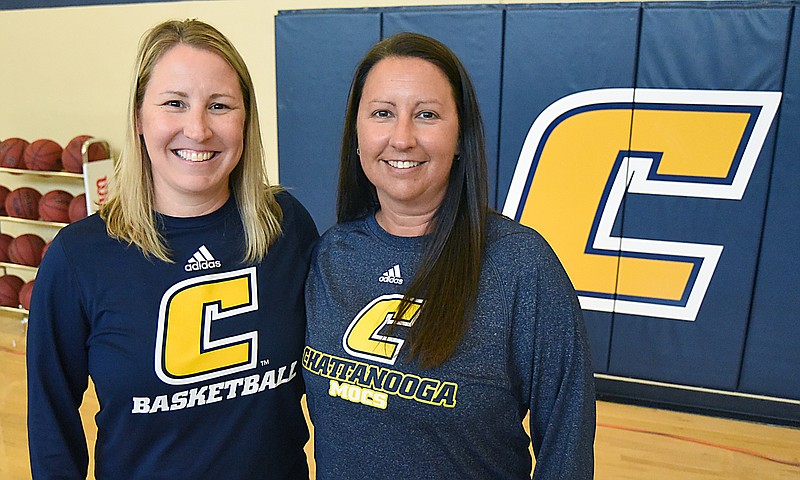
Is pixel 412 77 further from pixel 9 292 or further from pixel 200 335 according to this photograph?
pixel 9 292

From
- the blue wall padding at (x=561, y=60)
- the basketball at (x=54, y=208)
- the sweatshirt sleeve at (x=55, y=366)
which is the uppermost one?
the blue wall padding at (x=561, y=60)

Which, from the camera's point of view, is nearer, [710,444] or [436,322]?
[436,322]

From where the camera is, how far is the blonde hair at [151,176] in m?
1.28

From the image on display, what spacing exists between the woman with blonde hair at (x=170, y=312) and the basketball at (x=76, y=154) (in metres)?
3.47

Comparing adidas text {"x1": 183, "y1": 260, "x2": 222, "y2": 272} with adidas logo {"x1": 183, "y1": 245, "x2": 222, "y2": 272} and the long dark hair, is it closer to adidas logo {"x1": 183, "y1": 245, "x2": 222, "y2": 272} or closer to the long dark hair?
adidas logo {"x1": 183, "y1": 245, "x2": 222, "y2": 272}

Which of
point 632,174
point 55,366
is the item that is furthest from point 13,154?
point 632,174

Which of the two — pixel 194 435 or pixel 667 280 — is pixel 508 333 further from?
pixel 667 280

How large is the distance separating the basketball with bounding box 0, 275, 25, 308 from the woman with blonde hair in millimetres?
3885

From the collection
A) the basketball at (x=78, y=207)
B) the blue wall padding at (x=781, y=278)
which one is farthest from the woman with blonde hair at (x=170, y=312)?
the basketball at (x=78, y=207)

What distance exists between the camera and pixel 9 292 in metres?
4.59

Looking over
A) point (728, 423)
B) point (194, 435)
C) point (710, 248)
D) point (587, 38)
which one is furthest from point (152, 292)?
point (728, 423)

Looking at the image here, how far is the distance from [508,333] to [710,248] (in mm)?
2592

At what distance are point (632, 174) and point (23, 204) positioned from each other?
13.6 feet

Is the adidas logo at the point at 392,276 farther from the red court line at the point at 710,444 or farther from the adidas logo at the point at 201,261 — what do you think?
the red court line at the point at 710,444
